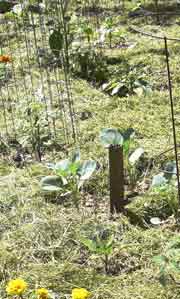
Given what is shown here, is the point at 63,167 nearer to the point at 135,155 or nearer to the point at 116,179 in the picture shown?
the point at 116,179

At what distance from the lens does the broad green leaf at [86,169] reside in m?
2.71

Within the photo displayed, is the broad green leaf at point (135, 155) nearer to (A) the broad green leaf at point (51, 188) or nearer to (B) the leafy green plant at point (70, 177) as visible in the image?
(B) the leafy green plant at point (70, 177)

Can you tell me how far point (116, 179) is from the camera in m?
2.62

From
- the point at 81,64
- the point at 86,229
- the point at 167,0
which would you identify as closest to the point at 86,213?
the point at 86,229

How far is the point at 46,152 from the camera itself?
3230 mm

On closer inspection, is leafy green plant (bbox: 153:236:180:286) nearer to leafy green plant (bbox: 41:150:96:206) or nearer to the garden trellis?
leafy green plant (bbox: 41:150:96:206)

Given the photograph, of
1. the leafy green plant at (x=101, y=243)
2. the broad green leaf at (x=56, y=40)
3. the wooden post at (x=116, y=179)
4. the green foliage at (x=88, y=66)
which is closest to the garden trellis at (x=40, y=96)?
the broad green leaf at (x=56, y=40)

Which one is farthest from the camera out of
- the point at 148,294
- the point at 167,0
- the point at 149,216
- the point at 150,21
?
the point at 167,0

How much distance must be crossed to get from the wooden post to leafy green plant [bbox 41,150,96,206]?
0.44 ft

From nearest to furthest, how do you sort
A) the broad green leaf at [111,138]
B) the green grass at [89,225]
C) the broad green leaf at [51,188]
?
the green grass at [89,225], the broad green leaf at [51,188], the broad green leaf at [111,138]

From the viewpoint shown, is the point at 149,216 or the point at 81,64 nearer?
the point at 149,216

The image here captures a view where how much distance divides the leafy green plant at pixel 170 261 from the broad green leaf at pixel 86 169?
65 centimetres

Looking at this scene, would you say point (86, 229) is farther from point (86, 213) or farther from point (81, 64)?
point (81, 64)

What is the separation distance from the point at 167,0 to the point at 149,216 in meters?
3.37
